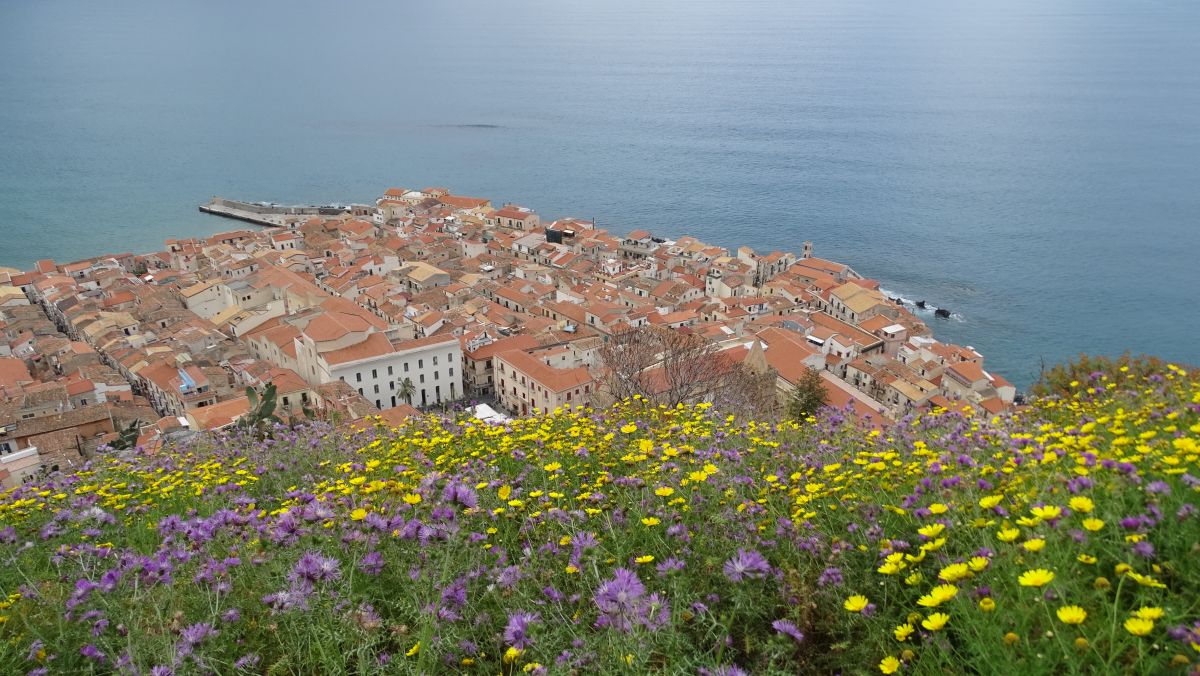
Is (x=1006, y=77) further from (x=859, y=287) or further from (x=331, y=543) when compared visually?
(x=331, y=543)

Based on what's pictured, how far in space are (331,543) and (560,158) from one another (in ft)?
291

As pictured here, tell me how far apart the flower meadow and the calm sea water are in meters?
37.1

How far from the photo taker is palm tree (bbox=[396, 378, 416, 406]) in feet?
98.0

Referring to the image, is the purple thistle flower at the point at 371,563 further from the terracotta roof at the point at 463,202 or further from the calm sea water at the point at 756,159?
the terracotta roof at the point at 463,202

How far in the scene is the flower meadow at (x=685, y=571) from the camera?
2.29 m

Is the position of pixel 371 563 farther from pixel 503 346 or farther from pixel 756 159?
pixel 756 159

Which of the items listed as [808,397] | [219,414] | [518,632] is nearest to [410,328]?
[219,414]

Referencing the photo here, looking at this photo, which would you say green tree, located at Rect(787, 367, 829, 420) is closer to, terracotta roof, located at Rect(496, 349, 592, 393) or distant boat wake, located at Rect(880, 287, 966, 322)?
terracotta roof, located at Rect(496, 349, 592, 393)

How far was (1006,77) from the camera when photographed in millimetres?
136875

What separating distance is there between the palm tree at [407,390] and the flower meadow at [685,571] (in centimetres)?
2549

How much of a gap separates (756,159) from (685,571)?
288 ft

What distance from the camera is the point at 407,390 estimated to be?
2984 centimetres

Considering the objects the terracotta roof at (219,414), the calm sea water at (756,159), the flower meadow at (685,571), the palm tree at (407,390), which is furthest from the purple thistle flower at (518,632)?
the calm sea water at (756,159)

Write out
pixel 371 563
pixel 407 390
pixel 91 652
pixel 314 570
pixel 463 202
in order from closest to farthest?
1. pixel 314 570
2. pixel 91 652
3. pixel 371 563
4. pixel 407 390
5. pixel 463 202
